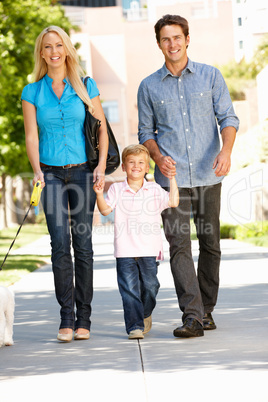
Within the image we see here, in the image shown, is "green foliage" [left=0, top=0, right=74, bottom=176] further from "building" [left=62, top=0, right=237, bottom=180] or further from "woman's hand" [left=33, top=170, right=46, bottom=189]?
"building" [left=62, top=0, right=237, bottom=180]

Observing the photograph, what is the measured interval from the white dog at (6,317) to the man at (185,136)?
1.24m

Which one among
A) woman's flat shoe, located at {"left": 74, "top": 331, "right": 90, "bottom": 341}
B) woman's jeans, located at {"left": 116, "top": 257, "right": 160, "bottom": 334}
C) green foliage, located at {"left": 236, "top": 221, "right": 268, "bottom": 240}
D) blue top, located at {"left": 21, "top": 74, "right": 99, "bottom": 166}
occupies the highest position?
blue top, located at {"left": 21, "top": 74, "right": 99, "bottom": 166}

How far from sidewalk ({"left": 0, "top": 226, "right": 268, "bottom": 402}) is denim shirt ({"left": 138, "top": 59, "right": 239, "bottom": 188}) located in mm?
1216

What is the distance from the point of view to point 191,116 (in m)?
6.12

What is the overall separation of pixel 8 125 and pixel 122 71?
872 inches

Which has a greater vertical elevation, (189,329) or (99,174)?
(99,174)

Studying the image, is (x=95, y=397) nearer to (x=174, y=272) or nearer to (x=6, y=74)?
(x=174, y=272)

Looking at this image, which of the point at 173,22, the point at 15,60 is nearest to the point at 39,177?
the point at 173,22

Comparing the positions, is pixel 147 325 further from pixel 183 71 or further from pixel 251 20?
pixel 251 20

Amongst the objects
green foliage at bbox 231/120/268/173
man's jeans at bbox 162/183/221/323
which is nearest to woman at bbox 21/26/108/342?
man's jeans at bbox 162/183/221/323

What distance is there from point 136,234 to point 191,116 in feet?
3.20

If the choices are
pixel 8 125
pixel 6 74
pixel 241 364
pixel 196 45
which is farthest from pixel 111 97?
pixel 241 364

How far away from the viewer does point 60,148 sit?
607 cm

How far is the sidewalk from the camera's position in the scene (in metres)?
4.34
